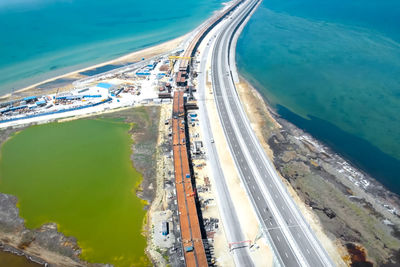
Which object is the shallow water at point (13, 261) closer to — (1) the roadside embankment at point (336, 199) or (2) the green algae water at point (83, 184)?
(2) the green algae water at point (83, 184)

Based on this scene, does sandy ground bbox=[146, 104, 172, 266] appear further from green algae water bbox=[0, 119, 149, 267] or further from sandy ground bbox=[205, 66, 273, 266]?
sandy ground bbox=[205, 66, 273, 266]

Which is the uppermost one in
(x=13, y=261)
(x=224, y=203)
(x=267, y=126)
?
(x=267, y=126)

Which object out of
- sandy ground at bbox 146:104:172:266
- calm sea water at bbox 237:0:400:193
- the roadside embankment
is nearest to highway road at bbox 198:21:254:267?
sandy ground at bbox 146:104:172:266

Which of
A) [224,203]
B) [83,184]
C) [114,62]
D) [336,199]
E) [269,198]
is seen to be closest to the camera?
[224,203]

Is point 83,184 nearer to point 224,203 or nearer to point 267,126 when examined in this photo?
point 224,203

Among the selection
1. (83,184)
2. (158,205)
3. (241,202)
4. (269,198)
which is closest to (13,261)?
(83,184)

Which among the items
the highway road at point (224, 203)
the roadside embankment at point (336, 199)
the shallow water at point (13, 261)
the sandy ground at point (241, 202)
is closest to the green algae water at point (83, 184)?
the shallow water at point (13, 261)
